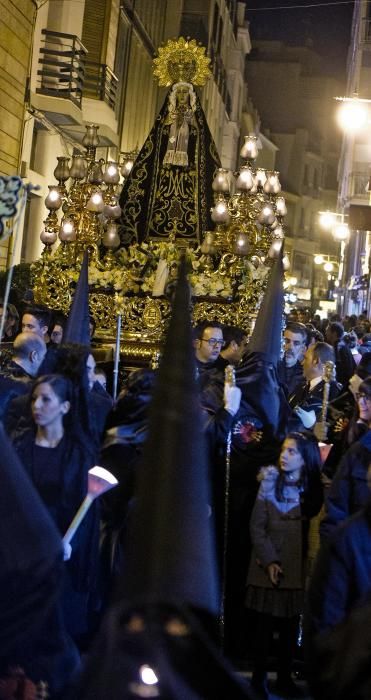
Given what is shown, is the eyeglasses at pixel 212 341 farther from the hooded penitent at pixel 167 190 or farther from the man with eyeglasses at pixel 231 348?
the hooded penitent at pixel 167 190

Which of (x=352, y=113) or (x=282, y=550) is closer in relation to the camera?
(x=282, y=550)

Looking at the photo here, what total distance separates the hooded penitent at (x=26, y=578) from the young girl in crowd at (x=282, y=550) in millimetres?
3521

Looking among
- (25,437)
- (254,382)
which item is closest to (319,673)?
(25,437)

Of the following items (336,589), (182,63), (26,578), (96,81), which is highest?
(96,81)

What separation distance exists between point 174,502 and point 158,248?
10573mm

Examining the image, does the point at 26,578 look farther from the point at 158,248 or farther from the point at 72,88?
the point at 72,88

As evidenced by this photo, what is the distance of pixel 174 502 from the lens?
205 centimetres

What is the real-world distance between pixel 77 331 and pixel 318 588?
3.99 meters

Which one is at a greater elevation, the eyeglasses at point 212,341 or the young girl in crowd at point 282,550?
the eyeglasses at point 212,341

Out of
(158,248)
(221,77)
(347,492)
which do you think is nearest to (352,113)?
(158,248)

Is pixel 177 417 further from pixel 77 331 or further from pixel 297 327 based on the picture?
pixel 297 327

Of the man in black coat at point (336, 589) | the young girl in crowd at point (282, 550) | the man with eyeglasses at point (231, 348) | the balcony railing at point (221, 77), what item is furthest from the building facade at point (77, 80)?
the man in black coat at point (336, 589)

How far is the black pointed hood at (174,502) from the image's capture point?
78.0 inches

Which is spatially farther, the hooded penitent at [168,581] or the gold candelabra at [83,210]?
the gold candelabra at [83,210]
